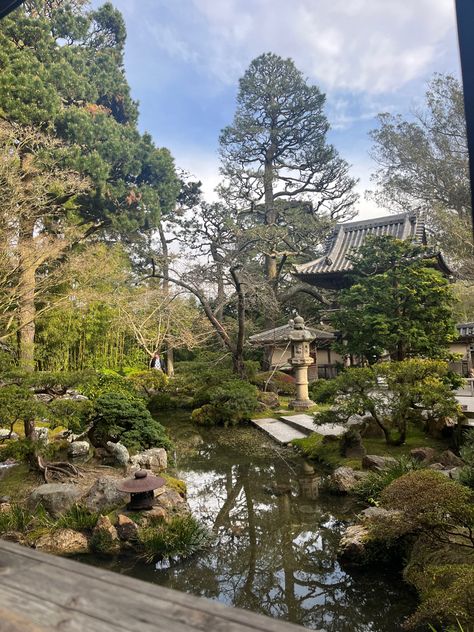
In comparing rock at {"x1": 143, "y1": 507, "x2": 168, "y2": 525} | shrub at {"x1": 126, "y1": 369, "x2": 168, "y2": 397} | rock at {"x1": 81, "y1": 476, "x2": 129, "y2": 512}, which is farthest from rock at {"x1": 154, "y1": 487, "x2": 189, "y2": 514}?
shrub at {"x1": 126, "y1": 369, "x2": 168, "y2": 397}

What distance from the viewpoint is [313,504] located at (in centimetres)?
575

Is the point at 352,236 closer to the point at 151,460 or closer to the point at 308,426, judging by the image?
the point at 308,426

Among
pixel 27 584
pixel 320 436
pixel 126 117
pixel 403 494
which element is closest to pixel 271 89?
pixel 126 117

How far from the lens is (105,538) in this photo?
14.8 ft

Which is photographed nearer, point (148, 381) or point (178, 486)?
point (178, 486)

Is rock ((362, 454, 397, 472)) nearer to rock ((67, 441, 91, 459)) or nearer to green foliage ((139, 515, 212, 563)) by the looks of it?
green foliage ((139, 515, 212, 563))

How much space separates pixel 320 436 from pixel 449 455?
112 inches

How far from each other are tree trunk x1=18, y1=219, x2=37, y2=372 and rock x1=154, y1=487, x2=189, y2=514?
5.56 metres

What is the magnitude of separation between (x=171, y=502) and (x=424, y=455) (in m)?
3.62

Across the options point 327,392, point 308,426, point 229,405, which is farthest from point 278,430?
point 327,392

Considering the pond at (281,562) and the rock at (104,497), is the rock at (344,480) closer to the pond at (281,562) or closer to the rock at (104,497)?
the pond at (281,562)

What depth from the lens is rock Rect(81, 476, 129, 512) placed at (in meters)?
5.20

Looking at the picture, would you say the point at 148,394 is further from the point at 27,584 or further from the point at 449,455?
the point at 27,584

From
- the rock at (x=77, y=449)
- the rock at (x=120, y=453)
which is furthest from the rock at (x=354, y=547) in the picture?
the rock at (x=77, y=449)
